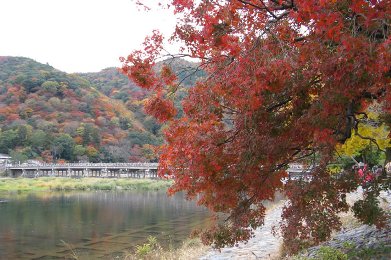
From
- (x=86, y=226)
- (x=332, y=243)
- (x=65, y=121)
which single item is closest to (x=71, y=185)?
(x=86, y=226)

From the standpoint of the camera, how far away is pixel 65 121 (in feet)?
255

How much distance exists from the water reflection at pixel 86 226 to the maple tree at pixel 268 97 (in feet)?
31.8

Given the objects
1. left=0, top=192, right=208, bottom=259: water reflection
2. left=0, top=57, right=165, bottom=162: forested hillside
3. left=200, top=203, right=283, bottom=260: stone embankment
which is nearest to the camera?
left=200, top=203, right=283, bottom=260: stone embankment

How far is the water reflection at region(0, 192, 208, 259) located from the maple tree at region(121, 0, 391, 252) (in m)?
9.69

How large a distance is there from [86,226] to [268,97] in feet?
58.7

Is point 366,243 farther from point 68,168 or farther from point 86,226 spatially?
point 68,168

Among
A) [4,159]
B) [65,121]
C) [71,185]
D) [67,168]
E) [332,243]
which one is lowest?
[71,185]

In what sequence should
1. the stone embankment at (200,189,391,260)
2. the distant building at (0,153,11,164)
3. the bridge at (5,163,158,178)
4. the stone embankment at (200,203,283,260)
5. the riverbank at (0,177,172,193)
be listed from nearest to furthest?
the stone embankment at (200,189,391,260), the stone embankment at (200,203,283,260), the riverbank at (0,177,172,193), the bridge at (5,163,158,178), the distant building at (0,153,11,164)

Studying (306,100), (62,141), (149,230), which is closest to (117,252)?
(149,230)

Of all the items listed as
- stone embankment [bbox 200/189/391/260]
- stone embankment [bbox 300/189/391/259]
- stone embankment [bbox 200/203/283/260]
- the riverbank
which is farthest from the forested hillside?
stone embankment [bbox 300/189/391/259]

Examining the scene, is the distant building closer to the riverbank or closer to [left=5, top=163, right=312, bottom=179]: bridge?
[left=5, top=163, right=312, bottom=179]: bridge

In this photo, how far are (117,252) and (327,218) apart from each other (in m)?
10.4

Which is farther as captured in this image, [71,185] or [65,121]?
[65,121]

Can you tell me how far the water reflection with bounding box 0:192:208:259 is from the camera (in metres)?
15.9
